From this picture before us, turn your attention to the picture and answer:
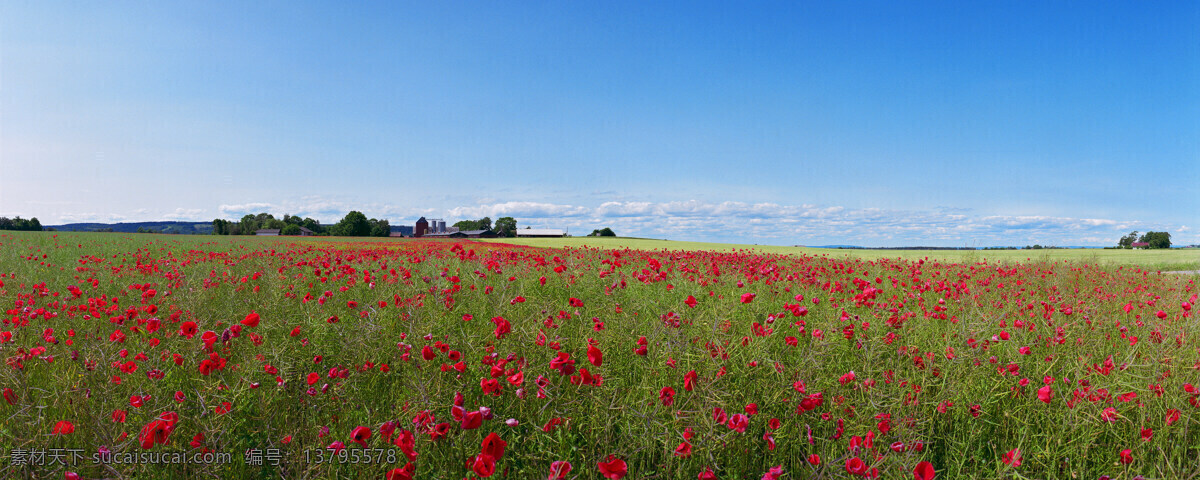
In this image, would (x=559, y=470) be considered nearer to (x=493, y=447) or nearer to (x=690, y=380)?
(x=493, y=447)

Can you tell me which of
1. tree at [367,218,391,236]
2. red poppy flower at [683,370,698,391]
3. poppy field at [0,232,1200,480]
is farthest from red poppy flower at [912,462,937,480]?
tree at [367,218,391,236]

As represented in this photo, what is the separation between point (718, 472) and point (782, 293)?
3970mm

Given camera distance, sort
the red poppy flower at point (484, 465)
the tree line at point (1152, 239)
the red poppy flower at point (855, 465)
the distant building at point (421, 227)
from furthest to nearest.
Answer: the distant building at point (421, 227), the tree line at point (1152, 239), the red poppy flower at point (855, 465), the red poppy flower at point (484, 465)

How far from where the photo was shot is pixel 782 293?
5.82 meters

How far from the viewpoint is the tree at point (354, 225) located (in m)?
86.2

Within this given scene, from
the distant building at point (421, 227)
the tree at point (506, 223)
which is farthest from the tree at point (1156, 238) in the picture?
the distant building at point (421, 227)

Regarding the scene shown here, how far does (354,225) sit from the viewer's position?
282 ft

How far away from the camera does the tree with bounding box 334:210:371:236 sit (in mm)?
86250

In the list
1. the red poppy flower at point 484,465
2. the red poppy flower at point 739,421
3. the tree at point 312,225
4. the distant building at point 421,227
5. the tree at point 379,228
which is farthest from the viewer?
the tree at point 312,225

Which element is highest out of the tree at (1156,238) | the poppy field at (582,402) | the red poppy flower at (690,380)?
the tree at (1156,238)

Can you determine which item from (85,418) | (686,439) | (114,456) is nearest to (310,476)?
(114,456)

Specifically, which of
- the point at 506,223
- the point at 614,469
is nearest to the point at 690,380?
the point at 614,469

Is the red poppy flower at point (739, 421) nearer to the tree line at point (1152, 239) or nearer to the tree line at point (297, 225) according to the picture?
the tree line at point (1152, 239)

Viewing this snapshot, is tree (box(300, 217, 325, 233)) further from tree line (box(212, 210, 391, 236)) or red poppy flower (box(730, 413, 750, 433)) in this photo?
red poppy flower (box(730, 413, 750, 433))
